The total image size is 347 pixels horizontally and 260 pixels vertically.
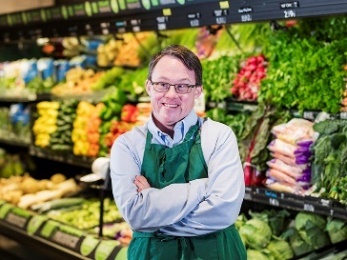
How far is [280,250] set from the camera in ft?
12.4

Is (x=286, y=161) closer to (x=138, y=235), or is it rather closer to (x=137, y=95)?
(x=138, y=235)

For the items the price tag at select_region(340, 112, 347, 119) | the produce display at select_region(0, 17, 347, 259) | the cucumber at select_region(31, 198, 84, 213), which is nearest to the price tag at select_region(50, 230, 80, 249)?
the produce display at select_region(0, 17, 347, 259)

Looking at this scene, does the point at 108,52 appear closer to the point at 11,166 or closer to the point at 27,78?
the point at 27,78

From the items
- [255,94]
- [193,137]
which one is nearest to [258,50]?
[255,94]

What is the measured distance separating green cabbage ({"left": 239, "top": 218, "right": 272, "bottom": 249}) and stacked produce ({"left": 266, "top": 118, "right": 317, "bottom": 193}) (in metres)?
0.29

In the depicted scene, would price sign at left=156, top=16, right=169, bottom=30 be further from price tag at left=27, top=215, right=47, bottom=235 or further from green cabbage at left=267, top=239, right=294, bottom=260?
price tag at left=27, top=215, right=47, bottom=235

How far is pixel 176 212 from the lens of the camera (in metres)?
2.52

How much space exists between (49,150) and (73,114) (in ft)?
1.52

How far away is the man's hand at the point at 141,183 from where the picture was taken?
2611 mm

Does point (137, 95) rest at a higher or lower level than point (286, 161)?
higher

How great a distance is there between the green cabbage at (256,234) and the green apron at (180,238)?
117 cm

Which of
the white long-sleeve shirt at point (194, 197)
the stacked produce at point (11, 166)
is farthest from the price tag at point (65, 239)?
the stacked produce at point (11, 166)

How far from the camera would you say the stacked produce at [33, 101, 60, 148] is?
583cm

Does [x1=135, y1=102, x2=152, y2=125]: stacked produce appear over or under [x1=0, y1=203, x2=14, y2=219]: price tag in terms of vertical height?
over
